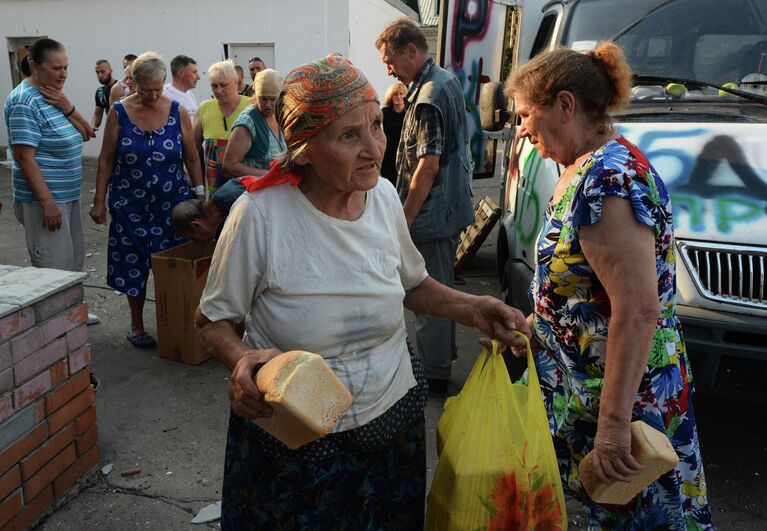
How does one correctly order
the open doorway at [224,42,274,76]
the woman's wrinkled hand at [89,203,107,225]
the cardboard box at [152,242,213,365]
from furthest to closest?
the open doorway at [224,42,274,76]
the woman's wrinkled hand at [89,203,107,225]
the cardboard box at [152,242,213,365]

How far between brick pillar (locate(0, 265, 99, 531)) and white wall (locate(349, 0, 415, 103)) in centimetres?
1167

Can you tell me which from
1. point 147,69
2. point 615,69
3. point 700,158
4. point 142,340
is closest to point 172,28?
point 147,69

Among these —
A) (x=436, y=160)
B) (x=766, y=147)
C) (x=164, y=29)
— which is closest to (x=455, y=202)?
(x=436, y=160)

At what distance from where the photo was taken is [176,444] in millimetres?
3514

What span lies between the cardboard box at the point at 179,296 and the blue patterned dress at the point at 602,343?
2657 mm

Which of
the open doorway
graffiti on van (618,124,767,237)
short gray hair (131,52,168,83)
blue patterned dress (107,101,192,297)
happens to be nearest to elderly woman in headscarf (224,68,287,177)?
blue patterned dress (107,101,192,297)

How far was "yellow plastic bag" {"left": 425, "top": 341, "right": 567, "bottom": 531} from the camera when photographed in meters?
1.78

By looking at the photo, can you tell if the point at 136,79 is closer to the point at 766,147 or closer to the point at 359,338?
the point at 359,338

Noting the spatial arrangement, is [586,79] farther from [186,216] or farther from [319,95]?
[186,216]

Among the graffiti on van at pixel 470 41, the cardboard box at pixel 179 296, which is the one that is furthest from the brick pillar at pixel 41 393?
the graffiti on van at pixel 470 41

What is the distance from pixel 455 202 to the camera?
151 inches

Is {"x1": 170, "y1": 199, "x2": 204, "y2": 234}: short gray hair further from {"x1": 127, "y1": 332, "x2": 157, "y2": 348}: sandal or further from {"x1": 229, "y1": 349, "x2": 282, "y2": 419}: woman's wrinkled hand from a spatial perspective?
{"x1": 229, "y1": 349, "x2": 282, "y2": 419}: woman's wrinkled hand

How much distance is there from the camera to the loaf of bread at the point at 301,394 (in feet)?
4.56

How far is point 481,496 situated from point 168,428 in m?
2.39
